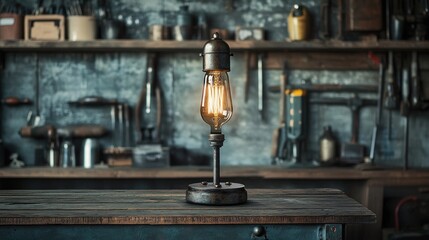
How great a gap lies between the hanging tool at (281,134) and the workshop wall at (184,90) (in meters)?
0.07

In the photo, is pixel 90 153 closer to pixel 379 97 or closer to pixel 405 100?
pixel 379 97

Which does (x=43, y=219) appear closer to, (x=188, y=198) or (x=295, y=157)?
(x=188, y=198)

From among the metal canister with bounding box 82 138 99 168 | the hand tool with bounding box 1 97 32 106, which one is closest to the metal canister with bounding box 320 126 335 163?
the metal canister with bounding box 82 138 99 168

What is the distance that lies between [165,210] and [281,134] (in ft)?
9.15

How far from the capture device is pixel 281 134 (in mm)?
5363

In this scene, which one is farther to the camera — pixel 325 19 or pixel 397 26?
pixel 325 19

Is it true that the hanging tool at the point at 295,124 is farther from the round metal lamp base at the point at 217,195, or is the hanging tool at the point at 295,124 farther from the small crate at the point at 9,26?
the round metal lamp base at the point at 217,195

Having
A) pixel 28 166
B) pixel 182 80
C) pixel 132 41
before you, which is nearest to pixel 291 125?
pixel 182 80

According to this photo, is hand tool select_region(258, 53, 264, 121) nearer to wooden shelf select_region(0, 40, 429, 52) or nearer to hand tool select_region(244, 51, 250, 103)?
hand tool select_region(244, 51, 250, 103)

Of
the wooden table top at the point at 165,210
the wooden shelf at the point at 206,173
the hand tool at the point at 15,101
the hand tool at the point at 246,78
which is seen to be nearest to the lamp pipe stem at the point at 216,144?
the wooden table top at the point at 165,210

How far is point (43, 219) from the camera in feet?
8.40

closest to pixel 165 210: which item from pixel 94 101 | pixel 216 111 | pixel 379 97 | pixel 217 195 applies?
pixel 217 195

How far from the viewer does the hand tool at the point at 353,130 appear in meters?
5.30

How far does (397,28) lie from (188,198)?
2.95 metres
